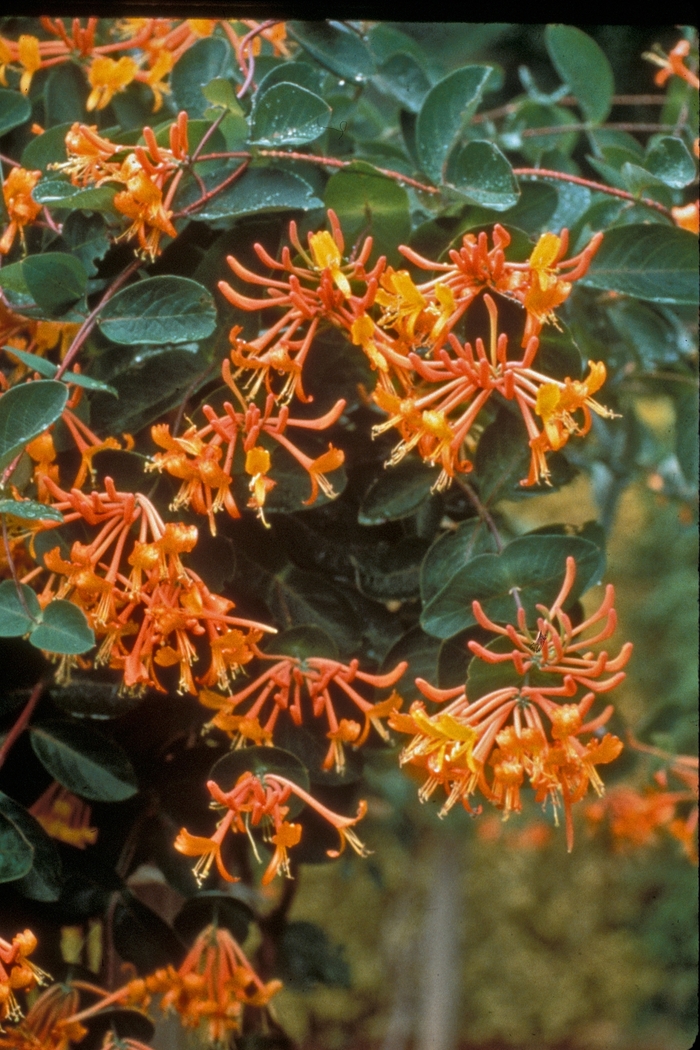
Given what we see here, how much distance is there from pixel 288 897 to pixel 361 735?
1.24 ft

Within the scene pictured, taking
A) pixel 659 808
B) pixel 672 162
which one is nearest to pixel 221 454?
pixel 672 162

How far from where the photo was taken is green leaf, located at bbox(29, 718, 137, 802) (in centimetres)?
62

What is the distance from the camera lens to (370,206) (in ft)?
2.05

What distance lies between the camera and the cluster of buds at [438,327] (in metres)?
0.52

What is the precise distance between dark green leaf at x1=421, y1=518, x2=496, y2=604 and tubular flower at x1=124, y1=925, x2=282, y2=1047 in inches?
11.3

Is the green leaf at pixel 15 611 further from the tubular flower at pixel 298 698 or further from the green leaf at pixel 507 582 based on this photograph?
the green leaf at pixel 507 582

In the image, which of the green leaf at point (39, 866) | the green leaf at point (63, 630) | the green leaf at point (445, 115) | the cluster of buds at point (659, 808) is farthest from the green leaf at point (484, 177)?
the cluster of buds at point (659, 808)

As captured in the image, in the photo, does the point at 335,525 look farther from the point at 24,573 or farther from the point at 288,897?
the point at 288,897

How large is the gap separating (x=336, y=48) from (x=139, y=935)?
0.65 metres

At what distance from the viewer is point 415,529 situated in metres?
0.74

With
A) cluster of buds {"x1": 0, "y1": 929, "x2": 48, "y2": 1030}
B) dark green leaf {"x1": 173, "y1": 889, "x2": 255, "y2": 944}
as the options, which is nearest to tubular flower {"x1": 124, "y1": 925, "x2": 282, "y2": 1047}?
dark green leaf {"x1": 173, "y1": 889, "x2": 255, "y2": 944}

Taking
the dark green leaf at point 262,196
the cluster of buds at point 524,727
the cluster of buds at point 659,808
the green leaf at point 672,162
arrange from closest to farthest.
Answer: the cluster of buds at point 524,727 < the dark green leaf at point 262,196 < the green leaf at point 672,162 < the cluster of buds at point 659,808

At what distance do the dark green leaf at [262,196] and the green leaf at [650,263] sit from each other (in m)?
0.20

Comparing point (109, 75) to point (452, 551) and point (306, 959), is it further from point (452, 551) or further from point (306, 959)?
point (306, 959)
